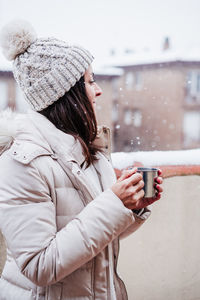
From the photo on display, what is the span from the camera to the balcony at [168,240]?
93.8 inches

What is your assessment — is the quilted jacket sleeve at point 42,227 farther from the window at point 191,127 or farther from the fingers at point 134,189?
the window at point 191,127

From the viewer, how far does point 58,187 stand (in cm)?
117

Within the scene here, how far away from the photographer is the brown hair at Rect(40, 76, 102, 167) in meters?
1.32

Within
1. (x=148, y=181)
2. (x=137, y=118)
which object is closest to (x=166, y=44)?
(x=137, y=118)

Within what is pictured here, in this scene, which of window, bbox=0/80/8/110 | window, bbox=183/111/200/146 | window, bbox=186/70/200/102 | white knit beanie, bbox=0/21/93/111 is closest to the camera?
white knit beanie, bbox=0/21/93/111

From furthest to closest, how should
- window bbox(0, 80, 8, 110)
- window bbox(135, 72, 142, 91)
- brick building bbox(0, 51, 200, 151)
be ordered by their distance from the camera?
1. window bbox(135, 72, 142, 91)
2. brick building bbox(0, 51, 200, 151)
3. window bbox(0, 80, 8, 110)

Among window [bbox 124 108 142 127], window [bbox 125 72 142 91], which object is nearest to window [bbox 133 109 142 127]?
window [bbox 124 108 142 127]

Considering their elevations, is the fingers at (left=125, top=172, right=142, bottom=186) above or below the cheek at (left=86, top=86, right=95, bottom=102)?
below

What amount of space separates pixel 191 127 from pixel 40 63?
29.9 metres

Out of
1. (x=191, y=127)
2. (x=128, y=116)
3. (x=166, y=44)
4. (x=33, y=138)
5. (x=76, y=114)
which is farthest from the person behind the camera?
(x=128, y=116)

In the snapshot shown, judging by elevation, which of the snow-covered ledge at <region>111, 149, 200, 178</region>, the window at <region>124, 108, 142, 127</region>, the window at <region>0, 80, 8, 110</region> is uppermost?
the snow-covered ledge at <region>111, 149, 200, 178</region>

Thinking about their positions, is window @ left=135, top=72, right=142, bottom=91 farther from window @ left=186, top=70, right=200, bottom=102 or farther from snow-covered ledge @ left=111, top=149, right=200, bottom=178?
snow-covered ledge @ left=111, top=149, right=200, bottom=178

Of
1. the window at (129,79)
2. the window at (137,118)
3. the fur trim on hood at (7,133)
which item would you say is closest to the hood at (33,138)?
the fur trim on hood at (7,133)

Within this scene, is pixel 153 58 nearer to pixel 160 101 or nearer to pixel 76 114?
pixel 160 101
